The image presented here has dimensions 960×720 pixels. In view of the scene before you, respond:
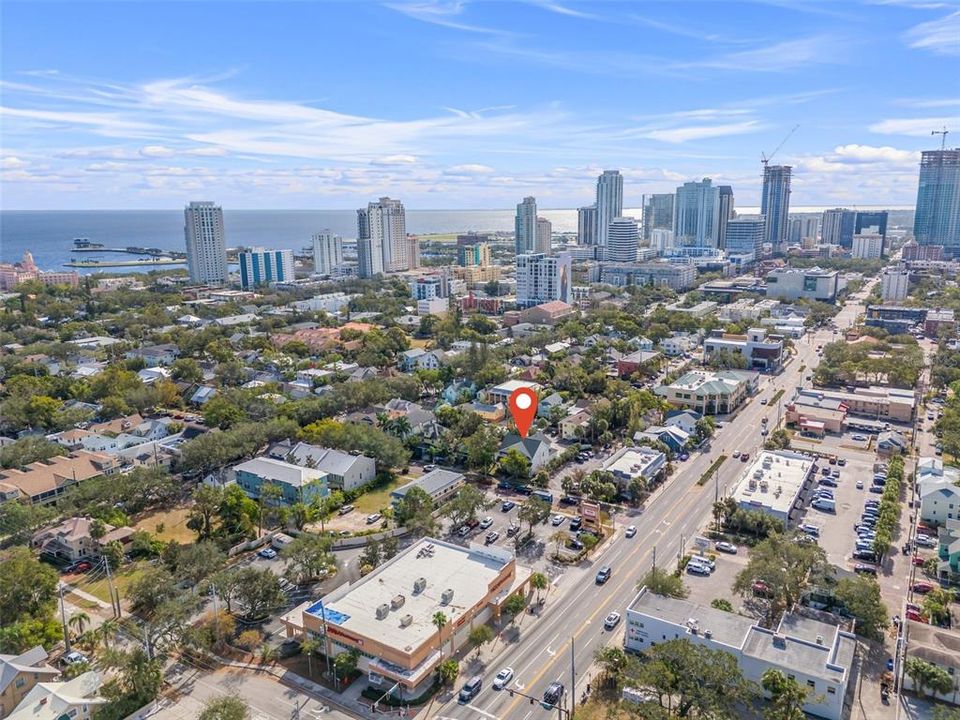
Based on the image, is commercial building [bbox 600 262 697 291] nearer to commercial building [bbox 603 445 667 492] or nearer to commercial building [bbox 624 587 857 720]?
commercial building [bbox 603 445 667 492]

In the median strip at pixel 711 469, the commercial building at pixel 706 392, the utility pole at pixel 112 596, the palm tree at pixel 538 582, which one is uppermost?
the commercial building at pixel 706 392

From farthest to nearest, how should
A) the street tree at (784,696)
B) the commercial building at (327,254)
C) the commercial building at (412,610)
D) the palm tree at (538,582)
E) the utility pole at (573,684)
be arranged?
the commercial building at (327,254), the palm tree at (538,582), the commercial building at (412,610), the utility pole at (573,684), the street tree at (784,696)

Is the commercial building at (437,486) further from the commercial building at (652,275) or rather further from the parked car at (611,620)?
the commercial building at (652,275)

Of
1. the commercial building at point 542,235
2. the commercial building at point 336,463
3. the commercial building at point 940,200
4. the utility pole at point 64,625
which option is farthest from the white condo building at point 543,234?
the utility pole at point 64,625

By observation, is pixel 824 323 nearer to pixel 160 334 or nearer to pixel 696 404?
pixel 696 404

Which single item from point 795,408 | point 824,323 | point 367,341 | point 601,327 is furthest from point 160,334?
point 824,323

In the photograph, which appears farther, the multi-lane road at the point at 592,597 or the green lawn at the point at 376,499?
the green lawn at the point at 376,499

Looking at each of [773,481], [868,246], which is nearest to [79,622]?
[773,481]
